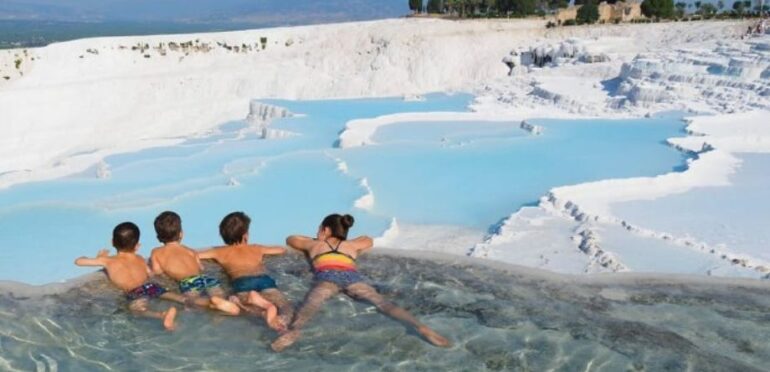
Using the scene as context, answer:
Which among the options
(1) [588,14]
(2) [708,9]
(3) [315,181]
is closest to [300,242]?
(3) [315,181]

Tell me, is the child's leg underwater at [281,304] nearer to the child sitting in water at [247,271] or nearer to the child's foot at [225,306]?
the child sitting in water at [247,271]

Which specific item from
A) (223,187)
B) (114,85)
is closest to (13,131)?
(114,85)

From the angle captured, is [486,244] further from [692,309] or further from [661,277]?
→ [692,309]

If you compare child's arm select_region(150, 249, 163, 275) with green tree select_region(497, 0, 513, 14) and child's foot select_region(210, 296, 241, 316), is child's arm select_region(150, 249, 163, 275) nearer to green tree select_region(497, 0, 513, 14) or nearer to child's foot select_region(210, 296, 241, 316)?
child's foot select_region(210, 296, 241, 316)

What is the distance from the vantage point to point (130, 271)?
12.8 feet

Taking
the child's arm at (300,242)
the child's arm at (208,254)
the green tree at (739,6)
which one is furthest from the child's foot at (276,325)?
the green tree at (739,6)

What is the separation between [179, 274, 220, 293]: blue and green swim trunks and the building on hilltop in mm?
31606

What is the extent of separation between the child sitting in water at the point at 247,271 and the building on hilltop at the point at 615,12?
31.3 metres

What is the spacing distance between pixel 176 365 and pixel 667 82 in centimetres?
1624

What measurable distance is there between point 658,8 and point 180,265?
3450 centimetres

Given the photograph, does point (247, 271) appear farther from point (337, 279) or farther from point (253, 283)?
point (337, 279)

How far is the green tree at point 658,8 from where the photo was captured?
1323 inches

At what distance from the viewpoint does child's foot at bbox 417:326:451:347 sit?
11.2 feet

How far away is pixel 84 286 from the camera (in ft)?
13.3
